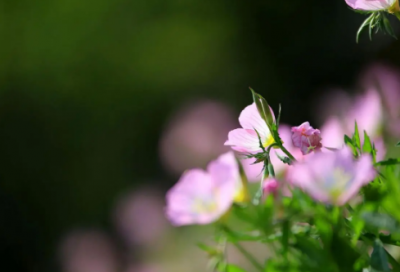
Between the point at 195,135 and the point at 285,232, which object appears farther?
the point at 195,135

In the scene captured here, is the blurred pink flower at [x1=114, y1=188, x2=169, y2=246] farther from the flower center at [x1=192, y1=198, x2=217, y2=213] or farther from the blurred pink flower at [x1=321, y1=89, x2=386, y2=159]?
the flower center at [x1=192, y1=198, x2=217, y2=213]

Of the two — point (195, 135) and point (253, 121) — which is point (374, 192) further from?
point (195, 135)

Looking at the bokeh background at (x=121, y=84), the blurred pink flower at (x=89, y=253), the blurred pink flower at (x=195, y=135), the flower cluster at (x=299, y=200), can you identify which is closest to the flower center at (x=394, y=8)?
the flower cluster at (x=299, y=200)

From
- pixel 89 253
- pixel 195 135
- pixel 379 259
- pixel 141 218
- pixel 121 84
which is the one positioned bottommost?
pixel 89 253

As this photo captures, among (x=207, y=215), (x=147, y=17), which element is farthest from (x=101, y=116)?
(x=207, y=215)

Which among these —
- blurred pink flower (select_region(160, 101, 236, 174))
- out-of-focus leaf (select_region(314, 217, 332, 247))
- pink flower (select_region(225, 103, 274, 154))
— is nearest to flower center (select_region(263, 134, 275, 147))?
pink flower (select_region(225, 103, 274, 154))

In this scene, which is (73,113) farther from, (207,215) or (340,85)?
(207,215)

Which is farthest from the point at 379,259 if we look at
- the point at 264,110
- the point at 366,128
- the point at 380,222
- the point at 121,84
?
the point at 121,84
